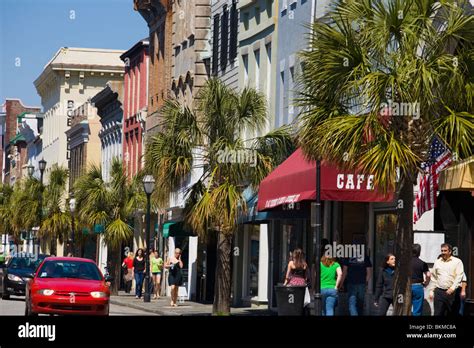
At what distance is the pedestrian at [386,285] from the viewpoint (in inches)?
860

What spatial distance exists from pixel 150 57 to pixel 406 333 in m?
52.9

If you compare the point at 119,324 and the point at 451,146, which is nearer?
the point at 119,324

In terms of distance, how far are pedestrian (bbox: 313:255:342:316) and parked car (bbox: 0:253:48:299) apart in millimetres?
14265

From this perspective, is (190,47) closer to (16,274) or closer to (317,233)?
(16,274)

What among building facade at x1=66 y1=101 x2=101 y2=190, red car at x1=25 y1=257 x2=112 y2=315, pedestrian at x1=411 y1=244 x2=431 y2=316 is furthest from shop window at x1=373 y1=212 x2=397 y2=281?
building facade at x1=66 y1=101 x2=101 y2=190

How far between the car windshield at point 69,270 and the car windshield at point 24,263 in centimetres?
1433

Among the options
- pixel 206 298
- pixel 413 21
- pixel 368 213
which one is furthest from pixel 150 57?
pixel 413 21

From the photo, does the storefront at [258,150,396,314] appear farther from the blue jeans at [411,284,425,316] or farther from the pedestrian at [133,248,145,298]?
the pedestrian at [133,248,145,298]

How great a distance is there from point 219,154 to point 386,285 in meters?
8.09

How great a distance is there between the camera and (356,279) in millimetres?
24500

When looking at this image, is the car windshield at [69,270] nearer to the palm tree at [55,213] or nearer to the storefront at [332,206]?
the storefront at [332,206]

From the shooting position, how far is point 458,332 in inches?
367

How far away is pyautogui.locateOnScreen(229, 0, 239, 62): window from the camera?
42.8 metres

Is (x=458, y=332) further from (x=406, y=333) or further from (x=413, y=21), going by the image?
(x=413, y=21)
